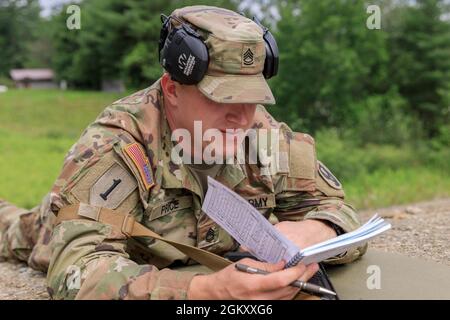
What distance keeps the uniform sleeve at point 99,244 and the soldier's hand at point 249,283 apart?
52 millimetres

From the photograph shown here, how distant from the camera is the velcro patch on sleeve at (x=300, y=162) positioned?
7.63 feet

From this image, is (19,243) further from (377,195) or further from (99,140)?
(377,195)

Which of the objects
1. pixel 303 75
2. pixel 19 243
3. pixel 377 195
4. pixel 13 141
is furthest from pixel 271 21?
pixel 19 243

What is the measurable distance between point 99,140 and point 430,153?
10535 millimetres

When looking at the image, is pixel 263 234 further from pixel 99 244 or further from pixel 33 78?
pixel 33 78

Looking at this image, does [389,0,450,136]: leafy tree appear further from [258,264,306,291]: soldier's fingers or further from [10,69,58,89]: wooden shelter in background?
[10,69,58,89]: wooden shelter in background

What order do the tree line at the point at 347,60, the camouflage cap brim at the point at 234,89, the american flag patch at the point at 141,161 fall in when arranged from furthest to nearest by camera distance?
the tree line at the point at 347,60 → the american flag patch at the point at 141,161 → the camouflage cap brim at the point at 234,89

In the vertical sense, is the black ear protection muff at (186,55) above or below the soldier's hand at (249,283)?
above

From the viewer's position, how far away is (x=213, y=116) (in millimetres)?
1909

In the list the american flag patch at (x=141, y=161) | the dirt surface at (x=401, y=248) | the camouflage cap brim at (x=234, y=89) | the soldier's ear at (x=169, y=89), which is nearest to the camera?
the camouflage cap brim at (x=234, y=89)

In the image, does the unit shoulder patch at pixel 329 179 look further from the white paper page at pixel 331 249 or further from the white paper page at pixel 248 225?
the white paper page at pixel 248 225

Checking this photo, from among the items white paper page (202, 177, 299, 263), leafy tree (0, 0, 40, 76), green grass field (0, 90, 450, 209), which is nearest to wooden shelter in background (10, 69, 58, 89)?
leafy tree (0, 0, 40, 76)

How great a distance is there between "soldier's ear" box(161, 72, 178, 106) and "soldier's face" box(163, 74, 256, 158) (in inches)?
1.1

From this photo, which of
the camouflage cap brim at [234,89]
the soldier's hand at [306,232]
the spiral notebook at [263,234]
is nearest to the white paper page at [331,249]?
the spiral notebook at [263,234]
